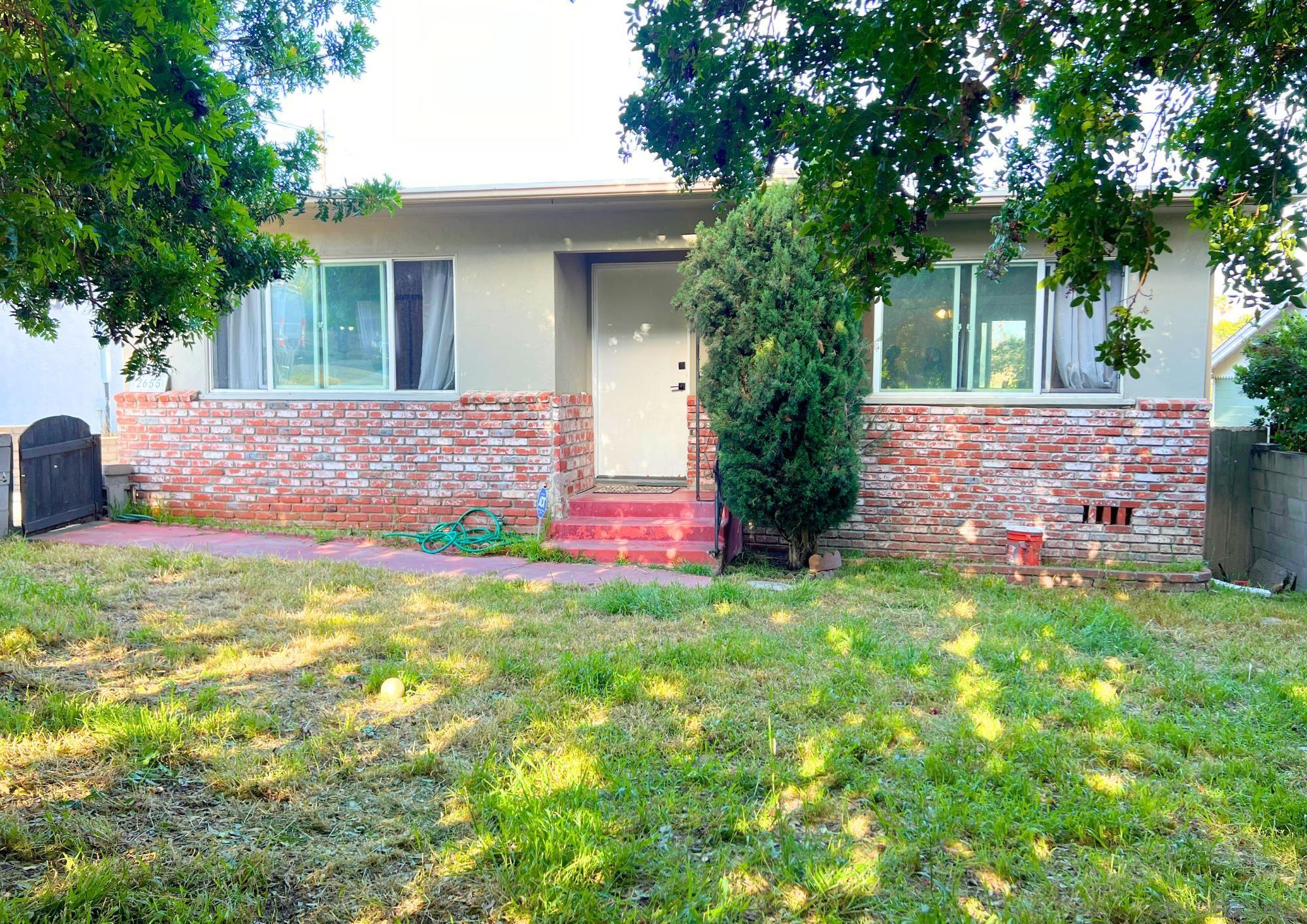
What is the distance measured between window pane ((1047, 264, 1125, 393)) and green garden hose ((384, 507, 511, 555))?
517cm

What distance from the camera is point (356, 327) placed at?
332 inches

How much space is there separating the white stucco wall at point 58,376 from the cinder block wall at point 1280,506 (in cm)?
1732

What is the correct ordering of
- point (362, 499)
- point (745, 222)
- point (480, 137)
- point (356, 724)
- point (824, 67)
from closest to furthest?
point (824, 67), point (356, 724), point (745, 222), point (362, 499), point (480, 137)

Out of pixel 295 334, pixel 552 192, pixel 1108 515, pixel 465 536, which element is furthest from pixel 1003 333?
pixel 295 334

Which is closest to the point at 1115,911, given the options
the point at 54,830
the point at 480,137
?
the point at 54,830

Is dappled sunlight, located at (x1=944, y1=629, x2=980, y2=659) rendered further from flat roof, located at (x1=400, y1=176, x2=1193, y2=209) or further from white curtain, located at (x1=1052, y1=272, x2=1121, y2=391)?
flat roof, located at (x1=400, y1=176, x2=1193, y2=209)

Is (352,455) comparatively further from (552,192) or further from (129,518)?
(552,192)

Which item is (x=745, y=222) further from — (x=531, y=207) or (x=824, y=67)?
(x=824, y=67)

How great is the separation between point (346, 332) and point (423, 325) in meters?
0.82

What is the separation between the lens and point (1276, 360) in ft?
25.0

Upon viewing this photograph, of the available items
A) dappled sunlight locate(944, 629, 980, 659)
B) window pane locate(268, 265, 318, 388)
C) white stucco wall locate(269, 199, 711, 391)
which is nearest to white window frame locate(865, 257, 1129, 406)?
white stucco wall locate(269, 199, 711, 391)

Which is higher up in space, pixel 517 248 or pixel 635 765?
pixel 517 248

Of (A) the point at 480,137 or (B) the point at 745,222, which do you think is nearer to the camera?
(B) the point at 745,222

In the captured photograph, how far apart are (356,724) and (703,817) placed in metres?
1.58
